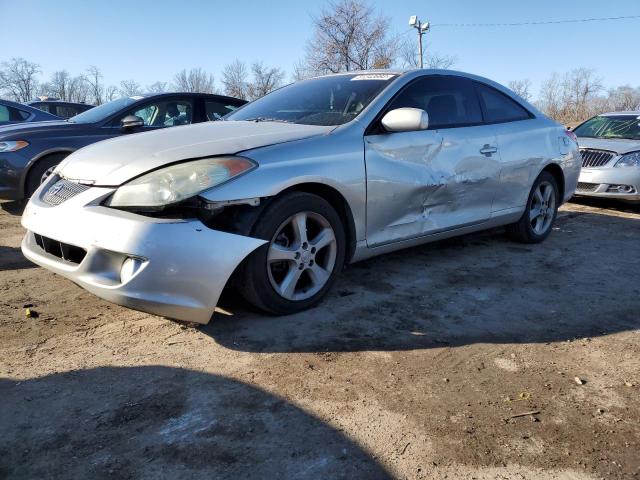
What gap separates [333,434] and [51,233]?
1912 mm

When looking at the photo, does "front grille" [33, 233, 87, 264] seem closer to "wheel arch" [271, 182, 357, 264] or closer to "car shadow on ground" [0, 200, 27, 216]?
"wheel arch" [271, 182, 357, 264]

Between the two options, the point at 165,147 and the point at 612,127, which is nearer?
the point at 165,147

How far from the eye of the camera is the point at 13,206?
22.6ft

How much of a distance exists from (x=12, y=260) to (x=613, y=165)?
24.1ft

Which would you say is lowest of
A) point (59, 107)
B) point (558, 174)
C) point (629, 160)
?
point (629, 160)

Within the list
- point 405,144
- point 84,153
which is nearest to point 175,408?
point 84,153

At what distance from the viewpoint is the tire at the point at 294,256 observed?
2.96 meters

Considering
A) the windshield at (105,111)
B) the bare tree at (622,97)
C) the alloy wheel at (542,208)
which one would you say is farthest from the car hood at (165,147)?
the bare tree at (622,97)

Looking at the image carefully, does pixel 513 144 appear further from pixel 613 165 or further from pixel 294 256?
pixel 613 165

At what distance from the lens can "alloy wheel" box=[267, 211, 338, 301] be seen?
3.11 metres

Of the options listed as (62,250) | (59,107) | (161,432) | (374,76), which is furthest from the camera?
(59,107)

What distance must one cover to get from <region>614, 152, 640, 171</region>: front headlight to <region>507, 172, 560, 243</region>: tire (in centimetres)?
272

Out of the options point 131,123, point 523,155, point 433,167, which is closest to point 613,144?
point 523,155

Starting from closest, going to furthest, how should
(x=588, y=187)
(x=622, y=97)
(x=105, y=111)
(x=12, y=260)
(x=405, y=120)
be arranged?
1. (x=405, y=120)
2. (x=12, y=260)
3. (x=105, y=111)
4. (x=588, y=187)
5. (x=622, y=97)
